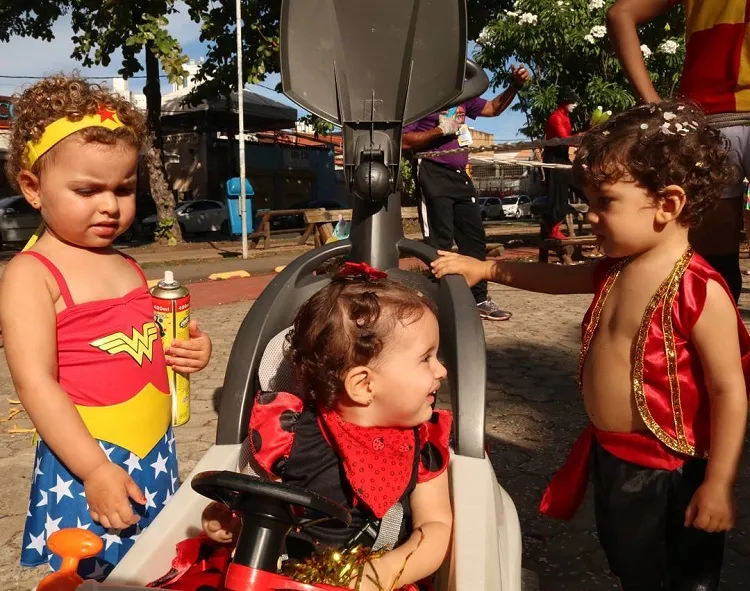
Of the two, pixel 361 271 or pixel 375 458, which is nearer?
pixel 375 458

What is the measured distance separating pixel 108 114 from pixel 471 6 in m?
14.0

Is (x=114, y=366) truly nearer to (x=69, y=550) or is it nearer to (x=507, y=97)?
(x=69, y=550)

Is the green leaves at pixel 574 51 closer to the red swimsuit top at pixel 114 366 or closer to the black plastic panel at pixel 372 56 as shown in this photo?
the black plastic panel at pixel 372 56

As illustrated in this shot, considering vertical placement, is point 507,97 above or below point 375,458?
above

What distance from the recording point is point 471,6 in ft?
46.6

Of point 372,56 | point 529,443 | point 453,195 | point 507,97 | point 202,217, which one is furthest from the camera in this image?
point 202,217

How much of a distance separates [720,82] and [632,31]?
0.93ft

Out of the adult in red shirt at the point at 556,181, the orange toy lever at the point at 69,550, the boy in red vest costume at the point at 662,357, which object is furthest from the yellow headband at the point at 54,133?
the adult in red shirt at the point at 556,181

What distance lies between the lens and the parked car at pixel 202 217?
18.5 metres

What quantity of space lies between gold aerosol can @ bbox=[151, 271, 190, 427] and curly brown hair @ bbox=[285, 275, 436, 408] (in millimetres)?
316

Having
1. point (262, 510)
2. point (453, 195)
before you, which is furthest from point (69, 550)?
point (453, 195)

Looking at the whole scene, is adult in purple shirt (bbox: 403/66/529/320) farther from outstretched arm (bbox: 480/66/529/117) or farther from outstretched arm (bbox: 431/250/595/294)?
outstretched arm (bbox: 431/250/595/294)

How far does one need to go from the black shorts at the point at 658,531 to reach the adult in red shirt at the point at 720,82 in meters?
0.65

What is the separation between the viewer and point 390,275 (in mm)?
1992
